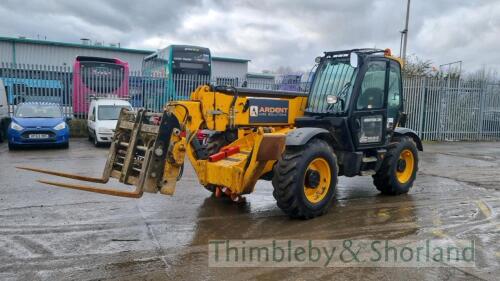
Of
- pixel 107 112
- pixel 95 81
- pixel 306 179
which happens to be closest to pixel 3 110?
pixel 95 81

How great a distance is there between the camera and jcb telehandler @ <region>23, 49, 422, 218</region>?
5.67 m

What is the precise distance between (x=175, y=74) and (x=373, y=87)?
555 inches

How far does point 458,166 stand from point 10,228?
36.0 ft

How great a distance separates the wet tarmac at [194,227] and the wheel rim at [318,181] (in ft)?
1.16

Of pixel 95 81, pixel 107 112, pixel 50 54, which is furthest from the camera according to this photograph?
pixel 50 54

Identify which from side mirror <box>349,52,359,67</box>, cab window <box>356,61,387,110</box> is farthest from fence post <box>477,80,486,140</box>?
side mirror <box>349,52,359,67</box>

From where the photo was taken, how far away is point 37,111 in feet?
47.5

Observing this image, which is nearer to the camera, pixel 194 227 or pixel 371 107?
pixel 194 227

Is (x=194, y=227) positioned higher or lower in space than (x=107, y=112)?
lower

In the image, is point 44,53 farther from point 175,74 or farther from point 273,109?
point 273,109

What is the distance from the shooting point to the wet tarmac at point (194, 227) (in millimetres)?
4520

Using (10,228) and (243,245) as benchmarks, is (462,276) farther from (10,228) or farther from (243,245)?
(10,228)

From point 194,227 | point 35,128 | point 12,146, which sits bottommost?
point 194,227

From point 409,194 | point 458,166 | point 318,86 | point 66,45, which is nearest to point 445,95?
point 458,166
